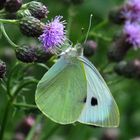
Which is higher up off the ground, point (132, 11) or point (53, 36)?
point (132, 11)

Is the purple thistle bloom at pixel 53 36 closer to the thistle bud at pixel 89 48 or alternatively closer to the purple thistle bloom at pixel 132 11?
the thistle bud at pixel 89 48

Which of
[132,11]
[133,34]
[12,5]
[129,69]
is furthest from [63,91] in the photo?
[132,11]

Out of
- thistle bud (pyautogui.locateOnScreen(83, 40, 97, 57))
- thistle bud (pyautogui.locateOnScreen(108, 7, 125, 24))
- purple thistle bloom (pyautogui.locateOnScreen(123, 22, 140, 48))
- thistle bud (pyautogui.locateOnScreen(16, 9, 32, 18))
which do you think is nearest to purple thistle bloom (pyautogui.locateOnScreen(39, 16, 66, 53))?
thistle bud (pyautogui.locateOnScreen(16, 9, 32, 18))

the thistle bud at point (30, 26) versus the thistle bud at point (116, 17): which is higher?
the thistle bud at point (116, 17)

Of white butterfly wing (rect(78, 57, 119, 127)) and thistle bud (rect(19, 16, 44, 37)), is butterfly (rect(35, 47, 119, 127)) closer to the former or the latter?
white butterfly wing (rect(78, 57, 119, 127))

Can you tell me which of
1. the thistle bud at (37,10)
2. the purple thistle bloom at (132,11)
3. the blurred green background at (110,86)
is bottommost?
the blurred green background at (110,86)

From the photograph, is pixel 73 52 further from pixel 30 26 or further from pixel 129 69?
pixel 129 69

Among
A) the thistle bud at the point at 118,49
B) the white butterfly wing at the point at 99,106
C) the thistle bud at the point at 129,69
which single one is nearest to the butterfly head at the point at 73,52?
the white butterfly wing at the point at 99,106
